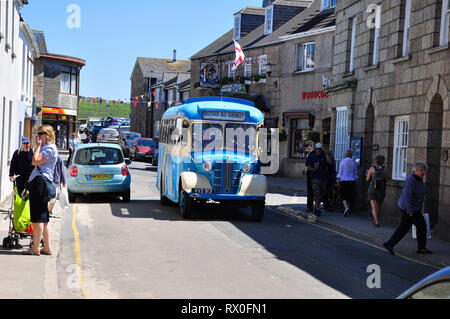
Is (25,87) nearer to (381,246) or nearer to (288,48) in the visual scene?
(288,48)

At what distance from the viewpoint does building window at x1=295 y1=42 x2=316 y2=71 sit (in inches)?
1383

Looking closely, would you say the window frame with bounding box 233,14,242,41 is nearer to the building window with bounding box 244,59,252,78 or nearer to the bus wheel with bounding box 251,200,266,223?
the building window with bounding box 244,59,252,78

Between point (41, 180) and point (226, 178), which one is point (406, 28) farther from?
point (41, 180)

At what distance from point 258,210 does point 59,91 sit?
4331cm

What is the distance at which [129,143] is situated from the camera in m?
48.7

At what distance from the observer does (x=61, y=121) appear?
56812 mm

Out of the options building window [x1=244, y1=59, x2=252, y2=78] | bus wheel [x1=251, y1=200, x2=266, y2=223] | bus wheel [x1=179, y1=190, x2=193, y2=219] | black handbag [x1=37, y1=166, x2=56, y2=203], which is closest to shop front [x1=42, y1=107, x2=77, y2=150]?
building window [x1=244, y1=59, x2=252, y2=78]

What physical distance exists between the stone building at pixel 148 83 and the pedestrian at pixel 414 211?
56.9m

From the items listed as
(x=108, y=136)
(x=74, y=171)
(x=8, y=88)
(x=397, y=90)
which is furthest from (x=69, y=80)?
(x=397, y=90)

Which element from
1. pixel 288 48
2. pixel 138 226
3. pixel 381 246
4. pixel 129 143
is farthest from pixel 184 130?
pixel 129 143

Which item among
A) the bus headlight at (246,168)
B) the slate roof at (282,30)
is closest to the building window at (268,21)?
the slate roof at (282,30)

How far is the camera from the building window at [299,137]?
3541cm

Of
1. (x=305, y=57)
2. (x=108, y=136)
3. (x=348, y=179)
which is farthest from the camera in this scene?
(x=108, y=136)

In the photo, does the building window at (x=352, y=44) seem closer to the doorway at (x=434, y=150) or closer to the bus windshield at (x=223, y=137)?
the doorway at (x=434, y=150)
